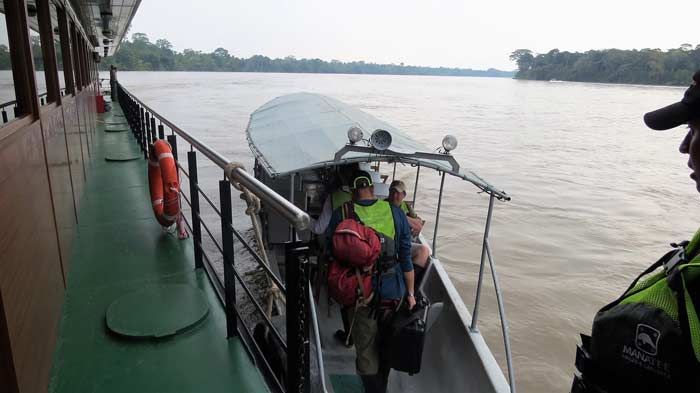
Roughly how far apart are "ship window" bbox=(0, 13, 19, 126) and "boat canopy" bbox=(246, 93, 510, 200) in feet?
7.60

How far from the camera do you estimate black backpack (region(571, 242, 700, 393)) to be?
1018mm

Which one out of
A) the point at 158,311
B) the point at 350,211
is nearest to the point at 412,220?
the point at 350,211

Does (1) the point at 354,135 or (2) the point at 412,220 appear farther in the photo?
A: (2) the point at 412,220

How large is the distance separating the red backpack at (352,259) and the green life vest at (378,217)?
0.06 meters

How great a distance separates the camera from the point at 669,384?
1041mm

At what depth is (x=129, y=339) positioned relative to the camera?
2.48 meters

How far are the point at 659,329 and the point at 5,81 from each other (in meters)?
2.68

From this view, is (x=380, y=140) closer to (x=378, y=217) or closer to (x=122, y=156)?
(x=378, y=217)

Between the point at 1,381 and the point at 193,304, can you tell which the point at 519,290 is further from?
the point at 1,381

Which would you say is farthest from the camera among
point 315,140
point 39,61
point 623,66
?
point 623,66

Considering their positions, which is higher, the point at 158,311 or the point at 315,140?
the point at 315,140

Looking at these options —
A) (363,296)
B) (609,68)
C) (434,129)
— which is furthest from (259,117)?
(609,68)

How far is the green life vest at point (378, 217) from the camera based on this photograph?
3549 mm

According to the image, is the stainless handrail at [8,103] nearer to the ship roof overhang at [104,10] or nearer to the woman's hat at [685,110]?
the woman's hat at [685,110]
